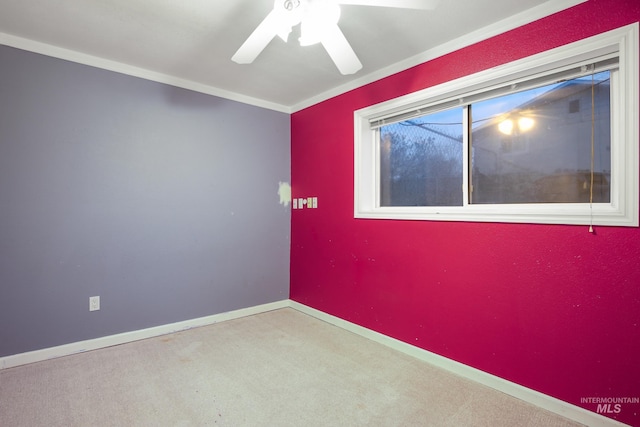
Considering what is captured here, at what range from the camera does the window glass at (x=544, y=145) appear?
5.67ft

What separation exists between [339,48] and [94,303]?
270cm

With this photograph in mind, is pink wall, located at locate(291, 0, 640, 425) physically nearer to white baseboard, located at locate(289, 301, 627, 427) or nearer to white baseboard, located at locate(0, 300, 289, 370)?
white baseboard, located at locate(289, 301, 627, 427)

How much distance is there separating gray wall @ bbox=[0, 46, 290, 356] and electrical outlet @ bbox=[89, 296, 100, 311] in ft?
0.11

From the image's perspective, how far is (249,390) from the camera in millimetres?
1931

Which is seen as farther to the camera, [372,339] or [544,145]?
[372,339]

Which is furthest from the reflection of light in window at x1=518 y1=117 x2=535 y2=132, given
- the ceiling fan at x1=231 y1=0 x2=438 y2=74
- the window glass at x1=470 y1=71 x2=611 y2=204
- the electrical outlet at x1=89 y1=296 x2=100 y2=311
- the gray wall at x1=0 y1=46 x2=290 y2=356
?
the electrical outlet at x1=89 y1=296 x2=100 y2=311

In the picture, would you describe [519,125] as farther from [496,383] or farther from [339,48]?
[496,383]

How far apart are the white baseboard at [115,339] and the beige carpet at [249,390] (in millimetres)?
65

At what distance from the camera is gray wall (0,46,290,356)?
2.23 metres

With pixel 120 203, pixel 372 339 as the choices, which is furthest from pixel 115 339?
pixel 372 339

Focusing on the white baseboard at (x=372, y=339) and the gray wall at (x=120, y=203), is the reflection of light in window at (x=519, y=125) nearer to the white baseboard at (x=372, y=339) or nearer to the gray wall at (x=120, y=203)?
the white baseboard at (x=372, y=339)

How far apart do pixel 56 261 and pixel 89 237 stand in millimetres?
271

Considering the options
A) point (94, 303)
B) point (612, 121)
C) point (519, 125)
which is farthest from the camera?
point (94, 303)

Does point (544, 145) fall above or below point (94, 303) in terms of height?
above
